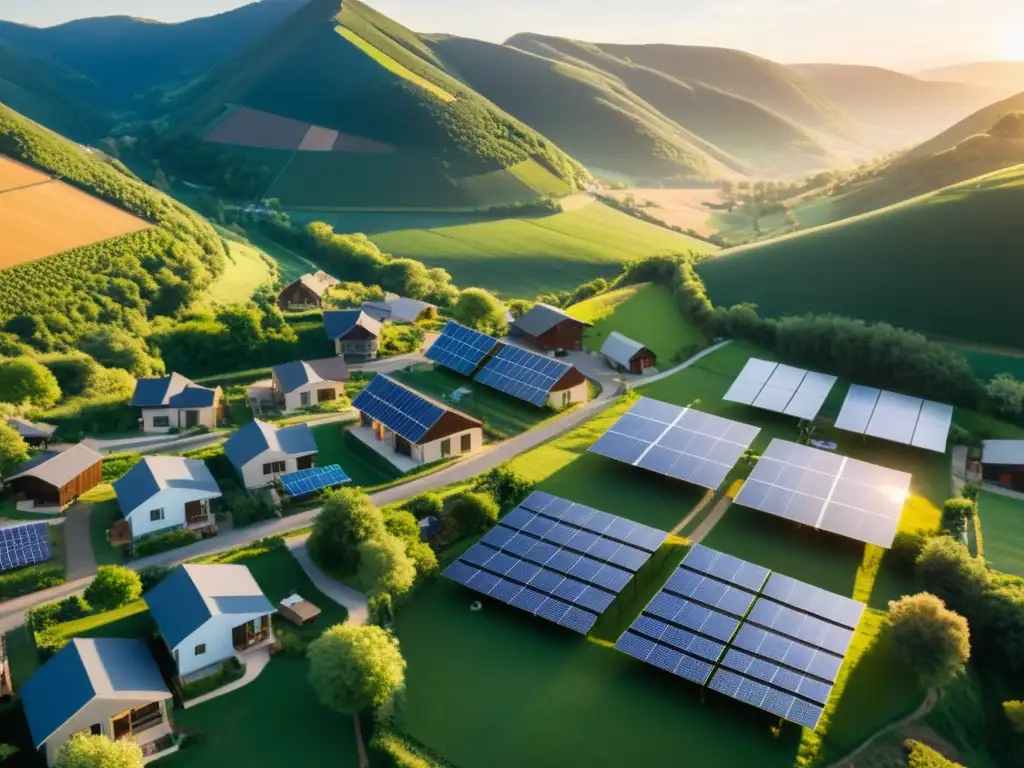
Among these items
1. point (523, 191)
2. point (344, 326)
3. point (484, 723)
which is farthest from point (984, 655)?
point (523, 191)

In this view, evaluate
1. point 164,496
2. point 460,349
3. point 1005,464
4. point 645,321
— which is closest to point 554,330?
point 460,349

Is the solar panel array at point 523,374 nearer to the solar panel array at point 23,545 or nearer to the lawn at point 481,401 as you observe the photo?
the lawn at point 481,401

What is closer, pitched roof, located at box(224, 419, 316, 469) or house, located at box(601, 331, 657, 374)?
pitched roof, located at box(224, 419, 316, 469)

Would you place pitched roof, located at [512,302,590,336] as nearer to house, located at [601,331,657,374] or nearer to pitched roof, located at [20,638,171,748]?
house, located at [601,331,657,374]

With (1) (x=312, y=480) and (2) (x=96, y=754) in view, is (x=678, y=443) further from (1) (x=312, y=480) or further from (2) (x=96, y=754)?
(2) (x=96, y=754)

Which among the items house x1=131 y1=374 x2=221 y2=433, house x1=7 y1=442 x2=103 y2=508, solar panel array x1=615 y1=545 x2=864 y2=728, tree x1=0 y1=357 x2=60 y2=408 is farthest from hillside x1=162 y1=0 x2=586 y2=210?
solar panel array x1=615 y1=545 x2=864 y2=728

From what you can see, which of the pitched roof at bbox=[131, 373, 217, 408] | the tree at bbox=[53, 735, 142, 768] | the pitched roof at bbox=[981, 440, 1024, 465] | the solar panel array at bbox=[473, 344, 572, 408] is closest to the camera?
the tree at bbox=[53, 735, 142, 768]
